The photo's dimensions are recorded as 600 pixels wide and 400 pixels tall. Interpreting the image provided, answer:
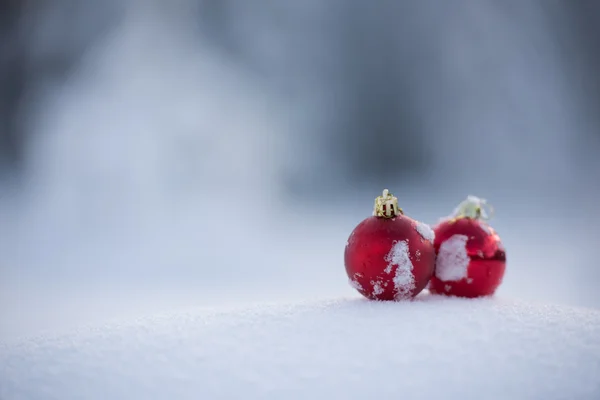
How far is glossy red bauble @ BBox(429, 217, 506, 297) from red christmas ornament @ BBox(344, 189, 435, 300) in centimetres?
4

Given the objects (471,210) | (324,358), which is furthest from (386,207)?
(324,358)

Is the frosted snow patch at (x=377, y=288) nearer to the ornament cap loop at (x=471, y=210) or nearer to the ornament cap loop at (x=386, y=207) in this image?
the ornament cap loop at (x=386, y=207)

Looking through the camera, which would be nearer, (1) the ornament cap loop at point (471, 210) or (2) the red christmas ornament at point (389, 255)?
(2) the red christmas ornament at point (389, 255)

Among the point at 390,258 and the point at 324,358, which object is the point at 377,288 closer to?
the point at 390,258

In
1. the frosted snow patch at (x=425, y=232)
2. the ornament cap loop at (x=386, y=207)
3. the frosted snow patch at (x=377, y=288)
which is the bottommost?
the frosted snow patch at (x=377, y=288)

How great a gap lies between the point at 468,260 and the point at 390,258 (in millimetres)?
141

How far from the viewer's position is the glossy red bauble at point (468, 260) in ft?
2.69

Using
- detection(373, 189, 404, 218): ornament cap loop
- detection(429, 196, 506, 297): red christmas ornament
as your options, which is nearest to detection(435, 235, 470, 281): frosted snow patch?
detection(429, 196, 506, 297): red christmas ornament

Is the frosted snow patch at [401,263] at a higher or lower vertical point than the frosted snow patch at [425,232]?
lower

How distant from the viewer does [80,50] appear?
3.63 metres

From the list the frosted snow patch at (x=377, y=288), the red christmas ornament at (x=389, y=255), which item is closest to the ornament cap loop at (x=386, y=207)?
the red christmas ornament at (x=389, y=255)

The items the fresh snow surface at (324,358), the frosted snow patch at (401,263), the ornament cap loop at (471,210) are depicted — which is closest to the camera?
the fresh snow surface at (324,358)

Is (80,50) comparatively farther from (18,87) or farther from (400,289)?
(400,289)

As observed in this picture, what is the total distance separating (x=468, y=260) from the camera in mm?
818
